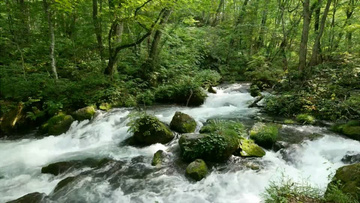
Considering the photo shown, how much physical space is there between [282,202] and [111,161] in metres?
4.48

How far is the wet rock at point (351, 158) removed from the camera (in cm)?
571

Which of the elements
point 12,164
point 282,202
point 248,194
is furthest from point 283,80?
point 12,164

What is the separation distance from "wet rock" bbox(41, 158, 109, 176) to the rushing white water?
0.53ft

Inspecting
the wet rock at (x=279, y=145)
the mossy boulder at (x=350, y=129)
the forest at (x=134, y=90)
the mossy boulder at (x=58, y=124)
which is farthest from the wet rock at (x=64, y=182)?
the mossy boulder at (x=350, y=129)

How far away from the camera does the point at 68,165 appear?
6.11 meters

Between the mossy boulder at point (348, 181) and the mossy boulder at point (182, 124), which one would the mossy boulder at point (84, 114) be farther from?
the mossy boulder at point (348, 181)

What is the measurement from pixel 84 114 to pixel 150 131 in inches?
129

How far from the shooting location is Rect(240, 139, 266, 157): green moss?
242 inches

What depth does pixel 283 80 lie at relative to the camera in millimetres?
11375

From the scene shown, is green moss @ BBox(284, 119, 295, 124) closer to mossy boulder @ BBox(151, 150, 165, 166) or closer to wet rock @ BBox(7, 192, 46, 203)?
mossy boulder @ BBox(151, 150, 165, 166)

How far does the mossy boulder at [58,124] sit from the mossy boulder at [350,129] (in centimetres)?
929

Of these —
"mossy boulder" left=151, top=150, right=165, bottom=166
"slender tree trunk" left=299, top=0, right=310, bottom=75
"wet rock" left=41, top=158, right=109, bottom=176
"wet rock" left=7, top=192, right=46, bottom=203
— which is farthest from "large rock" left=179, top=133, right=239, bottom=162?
"slender tree trunk" left=299, top=0, right=310, bottom=75

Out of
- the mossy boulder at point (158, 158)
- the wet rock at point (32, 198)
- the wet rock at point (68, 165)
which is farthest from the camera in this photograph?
the mossy boulder at point (158, 158)

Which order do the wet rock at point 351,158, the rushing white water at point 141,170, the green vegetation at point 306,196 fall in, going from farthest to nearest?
the wet rock at point 351,158 → the rushing white water at point 141,170 → the green vegetation at point 306,196
